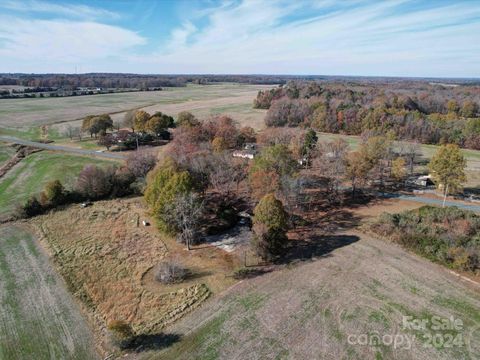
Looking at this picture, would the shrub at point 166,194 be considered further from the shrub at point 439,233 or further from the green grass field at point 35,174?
the shrub at point 439,233

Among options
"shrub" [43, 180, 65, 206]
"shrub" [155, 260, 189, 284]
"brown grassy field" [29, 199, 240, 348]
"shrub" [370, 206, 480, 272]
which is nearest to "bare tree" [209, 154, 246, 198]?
"brown grassy field" [29, 199, 240, 348]

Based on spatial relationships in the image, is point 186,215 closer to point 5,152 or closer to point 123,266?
point 123,266

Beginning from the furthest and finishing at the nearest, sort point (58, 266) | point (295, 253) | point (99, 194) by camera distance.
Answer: point (99, 194)
point (295, 253)
point (58, 266)

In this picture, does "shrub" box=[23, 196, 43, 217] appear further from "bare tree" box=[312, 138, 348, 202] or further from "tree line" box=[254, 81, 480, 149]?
"tree line" box=[254, 81, 480, 149]

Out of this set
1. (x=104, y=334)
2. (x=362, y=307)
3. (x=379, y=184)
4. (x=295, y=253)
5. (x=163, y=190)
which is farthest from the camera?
(x=379, y=184)

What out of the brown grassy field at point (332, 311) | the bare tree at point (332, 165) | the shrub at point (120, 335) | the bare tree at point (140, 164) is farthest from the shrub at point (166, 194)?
the bare tree at point (332, 165)

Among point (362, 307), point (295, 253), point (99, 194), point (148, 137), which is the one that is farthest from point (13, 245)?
point (148, 137)

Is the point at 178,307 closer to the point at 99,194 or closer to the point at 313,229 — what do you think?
the point at 313,229

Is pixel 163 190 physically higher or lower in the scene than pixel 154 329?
higher
